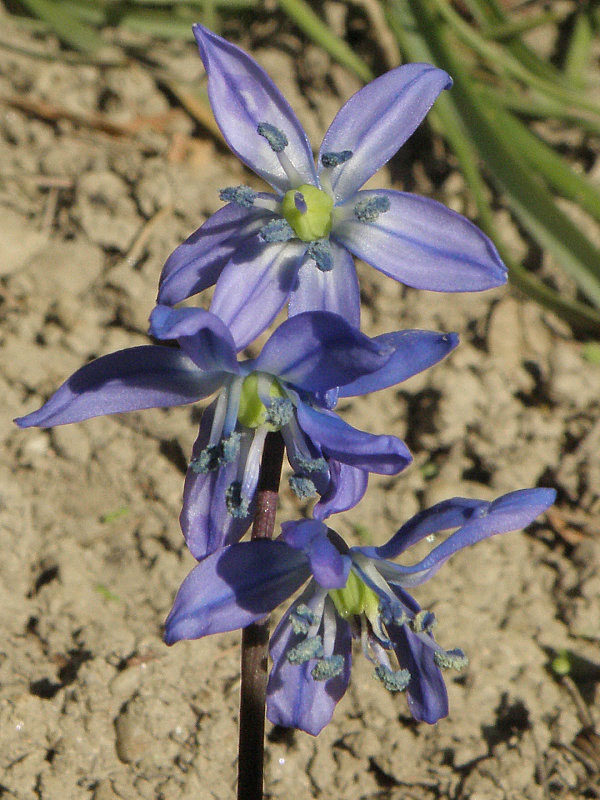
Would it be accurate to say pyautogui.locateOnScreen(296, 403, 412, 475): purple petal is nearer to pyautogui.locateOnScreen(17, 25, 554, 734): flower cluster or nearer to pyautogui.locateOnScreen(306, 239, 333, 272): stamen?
pyautogui.locateOnScreen(17, 25, 554, 734): flower cluster

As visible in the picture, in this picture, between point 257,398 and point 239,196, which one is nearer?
point 257,398

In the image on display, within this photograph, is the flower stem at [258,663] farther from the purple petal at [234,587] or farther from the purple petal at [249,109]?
the purple petal at [249,109]

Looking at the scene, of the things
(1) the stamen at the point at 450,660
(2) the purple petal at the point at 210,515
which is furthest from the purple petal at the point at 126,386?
(1) the stamen at the point at 450,660

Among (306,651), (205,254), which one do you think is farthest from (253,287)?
(306,651)

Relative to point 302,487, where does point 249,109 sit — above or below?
above

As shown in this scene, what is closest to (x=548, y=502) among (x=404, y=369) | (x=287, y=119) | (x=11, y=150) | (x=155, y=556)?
(x=404, y=369)

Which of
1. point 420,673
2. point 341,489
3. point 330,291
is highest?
point 330,291

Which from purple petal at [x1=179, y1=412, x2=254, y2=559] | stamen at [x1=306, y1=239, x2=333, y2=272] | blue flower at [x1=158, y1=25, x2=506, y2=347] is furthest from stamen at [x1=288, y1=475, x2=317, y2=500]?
stamen at [x1=306, y1=239, x2=333, y2=272]

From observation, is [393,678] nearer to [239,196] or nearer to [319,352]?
[319,352]
